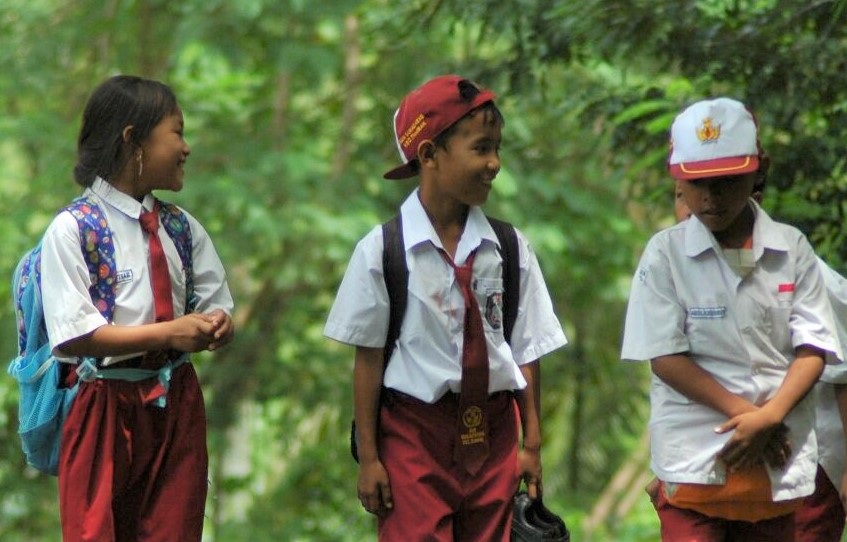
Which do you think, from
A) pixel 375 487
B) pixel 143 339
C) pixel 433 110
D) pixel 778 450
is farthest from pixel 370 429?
pixel 778 450

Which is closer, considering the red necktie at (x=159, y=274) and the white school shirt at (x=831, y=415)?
the red necktie at (x=159, y=274)

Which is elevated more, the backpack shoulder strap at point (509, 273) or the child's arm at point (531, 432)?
the backpack shoulder strap at point (509, 273)

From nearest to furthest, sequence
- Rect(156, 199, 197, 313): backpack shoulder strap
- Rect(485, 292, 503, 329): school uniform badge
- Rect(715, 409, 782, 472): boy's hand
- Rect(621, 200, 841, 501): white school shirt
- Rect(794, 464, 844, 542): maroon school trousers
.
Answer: Rect(715, 409, 782, 472): boy's hand, Rect(621, 200, 841, 501): white school shirt, Rect(485, 292, 503, 329): school uniform badge, Rect(156, 199, 197, 313): backpack shoulder strap, Rect(794, 464, 844, 542): maroon school trousers

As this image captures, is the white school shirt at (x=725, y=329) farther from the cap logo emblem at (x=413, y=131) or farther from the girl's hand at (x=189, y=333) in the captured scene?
the girl's hand at (x=189, y=333)

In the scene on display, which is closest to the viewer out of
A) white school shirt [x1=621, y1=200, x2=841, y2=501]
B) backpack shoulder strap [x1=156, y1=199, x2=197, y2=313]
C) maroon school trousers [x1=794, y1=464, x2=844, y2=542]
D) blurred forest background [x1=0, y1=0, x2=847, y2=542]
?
white school shirt [x1=621, y1=200, x2=841, y2=501]

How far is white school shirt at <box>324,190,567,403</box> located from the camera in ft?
12.5

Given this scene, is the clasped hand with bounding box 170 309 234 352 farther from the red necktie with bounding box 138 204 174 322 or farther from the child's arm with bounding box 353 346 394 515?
the child's arm with bounding box 353 346 394 515

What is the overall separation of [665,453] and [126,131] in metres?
1.81

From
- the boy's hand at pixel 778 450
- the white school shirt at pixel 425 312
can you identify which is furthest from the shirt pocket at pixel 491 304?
the boy's hand at pixel 778 450

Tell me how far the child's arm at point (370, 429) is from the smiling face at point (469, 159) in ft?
1.69

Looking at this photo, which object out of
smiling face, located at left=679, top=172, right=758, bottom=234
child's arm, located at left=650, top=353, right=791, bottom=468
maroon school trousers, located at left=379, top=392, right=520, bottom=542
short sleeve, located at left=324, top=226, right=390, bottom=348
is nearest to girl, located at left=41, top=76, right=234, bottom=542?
short sleeve, located at left=324, top=226, right=390, bottom=348

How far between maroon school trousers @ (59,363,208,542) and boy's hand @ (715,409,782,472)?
150 centimetres

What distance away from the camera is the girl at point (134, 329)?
3.73 metres

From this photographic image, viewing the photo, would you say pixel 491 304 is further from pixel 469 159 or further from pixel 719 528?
pixel 719 528
